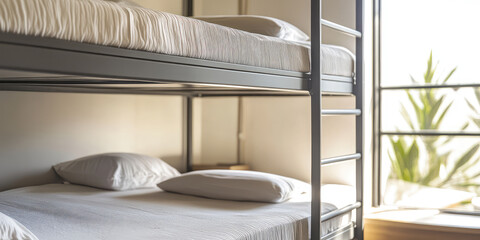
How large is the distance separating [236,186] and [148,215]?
0.61m

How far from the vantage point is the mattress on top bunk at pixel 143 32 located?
5.08ft

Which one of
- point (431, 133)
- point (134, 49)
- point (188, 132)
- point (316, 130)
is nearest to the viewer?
point (134, 49)

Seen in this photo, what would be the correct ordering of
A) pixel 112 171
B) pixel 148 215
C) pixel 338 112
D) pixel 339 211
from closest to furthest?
1. pixel 148 215
2. pixel 338 112
3. pixel 339 211
4. pixel 112 171

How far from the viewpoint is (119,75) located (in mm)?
1835

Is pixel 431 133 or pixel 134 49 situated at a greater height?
pixel 134 49

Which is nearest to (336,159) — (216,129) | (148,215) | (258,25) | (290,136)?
(258,25)

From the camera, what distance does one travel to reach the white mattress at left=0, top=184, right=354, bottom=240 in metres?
2.34

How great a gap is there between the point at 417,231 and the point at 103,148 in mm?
2006

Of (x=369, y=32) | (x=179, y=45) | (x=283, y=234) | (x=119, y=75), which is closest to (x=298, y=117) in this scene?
(x=369, y=32)

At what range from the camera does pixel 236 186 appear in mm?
3158

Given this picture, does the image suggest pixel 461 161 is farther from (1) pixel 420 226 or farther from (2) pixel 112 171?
(2) pixel 112 171

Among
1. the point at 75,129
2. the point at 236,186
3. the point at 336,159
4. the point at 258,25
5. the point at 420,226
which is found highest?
the point at 258,25

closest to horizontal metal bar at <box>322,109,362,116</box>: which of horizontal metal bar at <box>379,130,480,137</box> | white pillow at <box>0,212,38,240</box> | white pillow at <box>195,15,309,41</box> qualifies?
white pillow at <box>195,15,309,41</box>

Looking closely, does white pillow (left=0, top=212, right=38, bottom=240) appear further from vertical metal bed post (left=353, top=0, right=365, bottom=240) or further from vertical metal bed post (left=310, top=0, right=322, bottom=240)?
vertical metal bed post (left=353, top=0, right=365, bottom=240)
